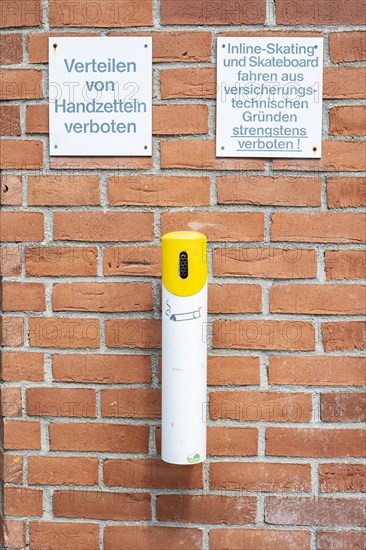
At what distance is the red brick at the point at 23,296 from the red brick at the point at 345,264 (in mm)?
819

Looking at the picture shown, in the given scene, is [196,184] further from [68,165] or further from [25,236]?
[25,236]

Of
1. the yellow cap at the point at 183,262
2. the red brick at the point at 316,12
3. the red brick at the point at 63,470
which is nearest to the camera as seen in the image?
the yellow cap at the point at 183,262

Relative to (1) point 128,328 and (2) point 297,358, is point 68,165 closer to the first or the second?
(1) point 128,328

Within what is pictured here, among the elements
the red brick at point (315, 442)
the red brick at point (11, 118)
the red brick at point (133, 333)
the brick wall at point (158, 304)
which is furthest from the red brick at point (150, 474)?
the red brick at point (11, 118)

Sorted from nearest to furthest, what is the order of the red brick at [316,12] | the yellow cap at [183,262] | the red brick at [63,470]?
the yellow cap at [183,262]
the red brick at [316,12]
the red brick at [63,470]

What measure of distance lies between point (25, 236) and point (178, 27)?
73cm

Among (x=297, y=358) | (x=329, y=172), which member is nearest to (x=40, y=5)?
(x=329, y=172)

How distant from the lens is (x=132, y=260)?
6.30 feet

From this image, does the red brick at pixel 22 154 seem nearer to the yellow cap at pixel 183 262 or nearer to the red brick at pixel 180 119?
the red brick at pixel 180 119

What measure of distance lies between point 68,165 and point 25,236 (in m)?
0.24

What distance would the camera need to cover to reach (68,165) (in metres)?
1.92

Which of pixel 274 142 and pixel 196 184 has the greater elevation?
pixel 274 142

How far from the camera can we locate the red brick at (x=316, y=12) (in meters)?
1.86

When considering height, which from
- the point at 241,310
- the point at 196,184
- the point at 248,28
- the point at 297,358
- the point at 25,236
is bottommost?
the point at 297,358
